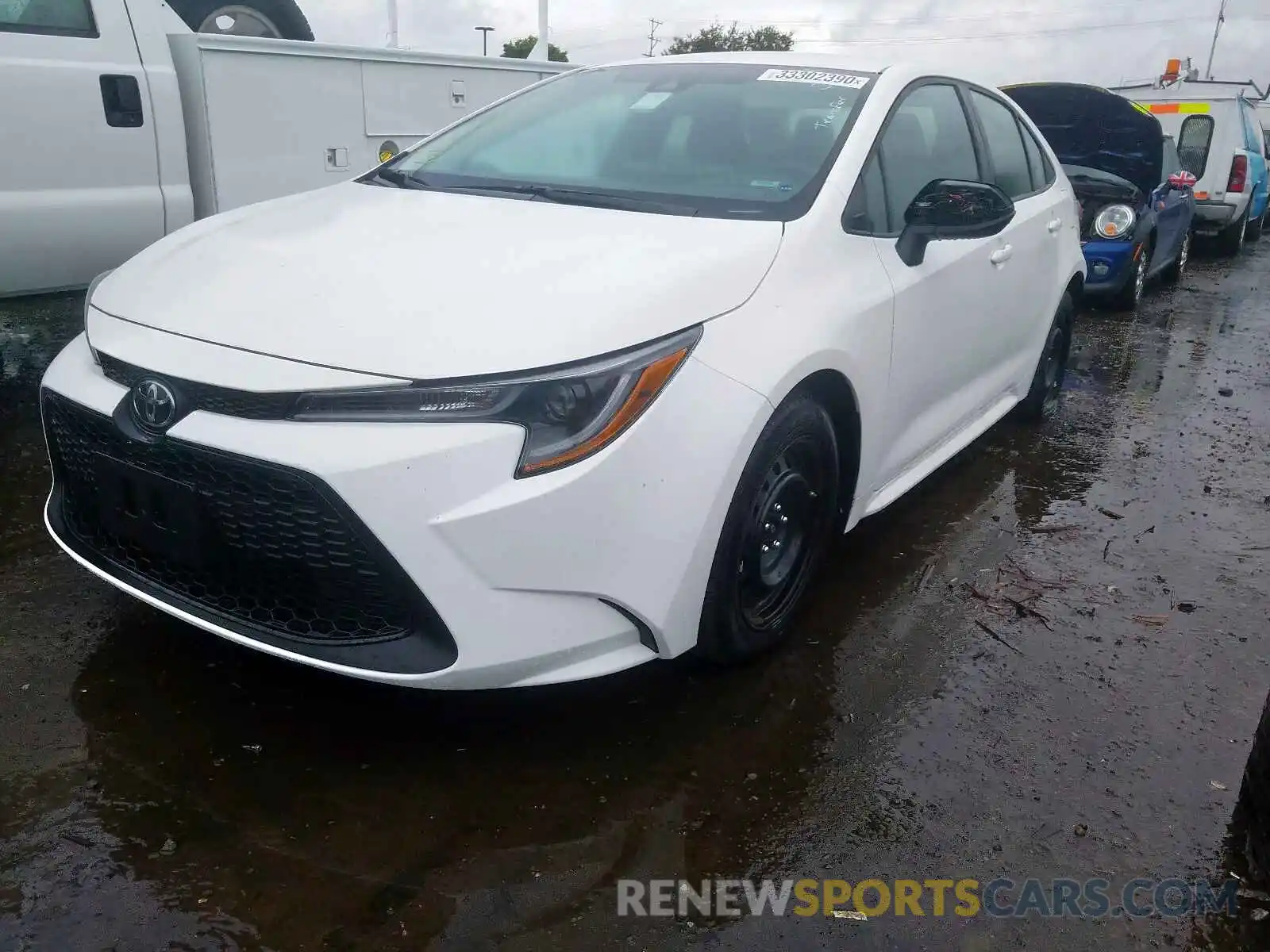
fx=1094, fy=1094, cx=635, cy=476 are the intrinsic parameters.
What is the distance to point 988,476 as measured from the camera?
179 inches

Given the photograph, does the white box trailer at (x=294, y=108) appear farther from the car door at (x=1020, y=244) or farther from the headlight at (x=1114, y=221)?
the headlight at (x=1114, y=221)

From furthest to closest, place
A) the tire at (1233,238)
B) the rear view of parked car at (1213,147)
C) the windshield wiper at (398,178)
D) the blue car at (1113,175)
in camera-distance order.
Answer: the tire at (1233,238)
the rear view of parked car at (1213,147)
the blue car at (1113,175)
the windshield wiper at (398,178)

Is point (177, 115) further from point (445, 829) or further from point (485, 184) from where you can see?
point (445, 829)

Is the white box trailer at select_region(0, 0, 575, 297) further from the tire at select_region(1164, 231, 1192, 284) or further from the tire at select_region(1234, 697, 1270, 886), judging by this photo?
the tire at select_region(1164, 231, 1192, 284)

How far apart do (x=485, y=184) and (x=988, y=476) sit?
249 centimetres

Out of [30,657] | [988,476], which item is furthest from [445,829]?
[988,476]

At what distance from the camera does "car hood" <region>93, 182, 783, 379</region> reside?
215cm

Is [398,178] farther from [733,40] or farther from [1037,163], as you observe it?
[733,40]

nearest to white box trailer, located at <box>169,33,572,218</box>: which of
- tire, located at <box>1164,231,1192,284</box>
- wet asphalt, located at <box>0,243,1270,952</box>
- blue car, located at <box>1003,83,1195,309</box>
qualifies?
wet asphalt, located at <box>0,243,1270,952</box>

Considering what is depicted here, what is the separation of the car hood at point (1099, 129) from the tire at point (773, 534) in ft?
20.8

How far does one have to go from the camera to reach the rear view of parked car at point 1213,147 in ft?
37.5

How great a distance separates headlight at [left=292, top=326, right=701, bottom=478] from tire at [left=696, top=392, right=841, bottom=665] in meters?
0.39

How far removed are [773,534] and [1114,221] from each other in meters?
6.12

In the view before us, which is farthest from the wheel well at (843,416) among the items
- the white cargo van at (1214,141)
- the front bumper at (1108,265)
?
the white cargo van at (1214,141)
